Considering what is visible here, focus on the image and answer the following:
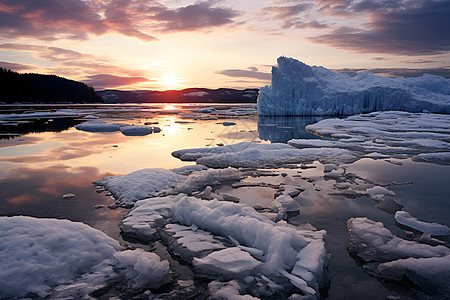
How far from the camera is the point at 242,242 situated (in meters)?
3.33

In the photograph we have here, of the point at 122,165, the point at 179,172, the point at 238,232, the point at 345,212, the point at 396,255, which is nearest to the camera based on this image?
the point at 396,255

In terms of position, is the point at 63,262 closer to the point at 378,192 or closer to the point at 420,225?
Answer: the point at 420,225

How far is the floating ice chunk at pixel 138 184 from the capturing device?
502cm

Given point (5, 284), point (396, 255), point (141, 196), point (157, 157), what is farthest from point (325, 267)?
point (157, 157)

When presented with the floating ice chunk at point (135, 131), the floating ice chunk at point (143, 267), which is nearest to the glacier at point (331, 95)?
the floating ice chunk at point (135, 131)

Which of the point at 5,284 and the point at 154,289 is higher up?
the point at 5,284

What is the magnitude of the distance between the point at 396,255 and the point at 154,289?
2.78 m

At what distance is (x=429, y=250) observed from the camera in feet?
10.2

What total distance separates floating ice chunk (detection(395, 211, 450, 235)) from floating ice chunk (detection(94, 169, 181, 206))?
13.8ft

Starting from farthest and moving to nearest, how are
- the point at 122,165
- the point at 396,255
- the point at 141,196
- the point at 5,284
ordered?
the point at 122,165, the point at 141,196, the point at 396,255, the point at 5,284

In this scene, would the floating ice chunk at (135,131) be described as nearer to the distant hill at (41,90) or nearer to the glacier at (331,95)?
the glacier at (331,95)

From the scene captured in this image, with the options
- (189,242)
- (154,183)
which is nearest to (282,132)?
(154,183)

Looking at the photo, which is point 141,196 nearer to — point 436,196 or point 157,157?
point 157,157

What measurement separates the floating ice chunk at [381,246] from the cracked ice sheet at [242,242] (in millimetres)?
490
